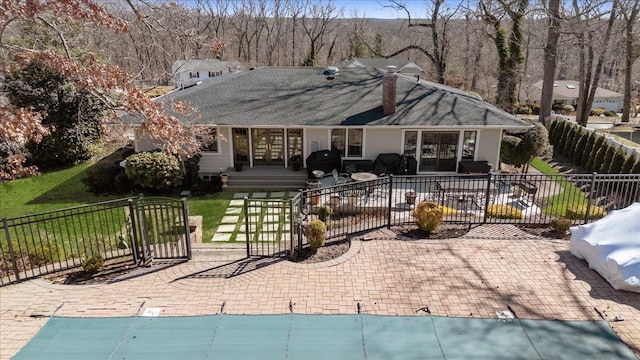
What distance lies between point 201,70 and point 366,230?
41.0 meters

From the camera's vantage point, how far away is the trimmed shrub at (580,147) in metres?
20.5

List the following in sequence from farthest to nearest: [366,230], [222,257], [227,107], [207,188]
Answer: [227,107] < [207,188] < [366,230] < [222,257]

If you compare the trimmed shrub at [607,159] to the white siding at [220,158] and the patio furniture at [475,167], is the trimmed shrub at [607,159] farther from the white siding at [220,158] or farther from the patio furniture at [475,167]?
the white siding at [220,158]

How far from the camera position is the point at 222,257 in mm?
9062

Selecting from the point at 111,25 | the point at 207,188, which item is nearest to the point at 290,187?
the point at 207,188

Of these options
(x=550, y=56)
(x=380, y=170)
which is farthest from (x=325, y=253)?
(x=550, y=56)

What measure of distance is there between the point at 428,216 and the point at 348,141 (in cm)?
730

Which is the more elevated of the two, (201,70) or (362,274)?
(201,70)

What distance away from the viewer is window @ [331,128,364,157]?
16438 mm

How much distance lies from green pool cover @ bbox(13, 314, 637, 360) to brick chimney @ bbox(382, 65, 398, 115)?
11.2 metres

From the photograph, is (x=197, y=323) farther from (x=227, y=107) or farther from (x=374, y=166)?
(x=227, y=107)

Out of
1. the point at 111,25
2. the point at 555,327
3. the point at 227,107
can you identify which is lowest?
the point at 555,327

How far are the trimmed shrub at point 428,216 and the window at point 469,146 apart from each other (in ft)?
24.6

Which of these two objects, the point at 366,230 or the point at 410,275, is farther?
the point at 366,230
